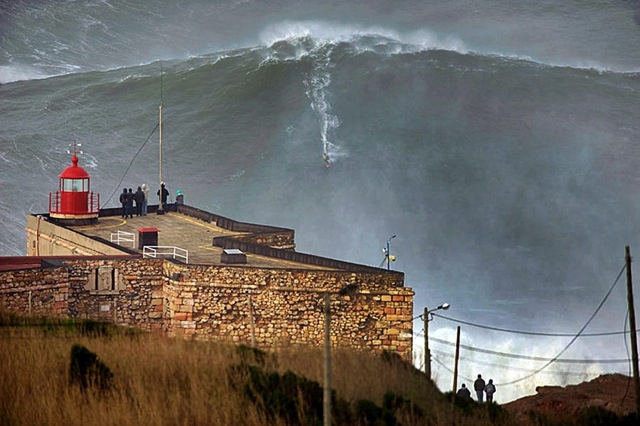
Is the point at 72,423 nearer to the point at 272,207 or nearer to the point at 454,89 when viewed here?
the point at 272,207

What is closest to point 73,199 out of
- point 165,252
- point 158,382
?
point 165,252

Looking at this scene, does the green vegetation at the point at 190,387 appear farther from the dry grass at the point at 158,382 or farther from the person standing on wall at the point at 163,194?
the person standing on wall at the point at 163,194

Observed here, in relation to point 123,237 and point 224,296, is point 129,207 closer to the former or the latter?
point 123,237

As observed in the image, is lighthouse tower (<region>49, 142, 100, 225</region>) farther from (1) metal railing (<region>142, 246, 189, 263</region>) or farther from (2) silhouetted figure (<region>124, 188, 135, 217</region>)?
(1) metal railing (<region>142, 246, 189, 263</region>)

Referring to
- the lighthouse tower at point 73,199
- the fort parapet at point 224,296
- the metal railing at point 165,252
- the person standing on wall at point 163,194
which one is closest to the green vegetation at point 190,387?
the fort parapet at point 224,296

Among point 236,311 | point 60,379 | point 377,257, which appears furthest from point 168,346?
point 377,257

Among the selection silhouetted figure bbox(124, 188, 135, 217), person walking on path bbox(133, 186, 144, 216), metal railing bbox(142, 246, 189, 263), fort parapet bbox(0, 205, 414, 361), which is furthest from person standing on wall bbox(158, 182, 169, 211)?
fort parapet bbox(0, 205, 414, 361)
